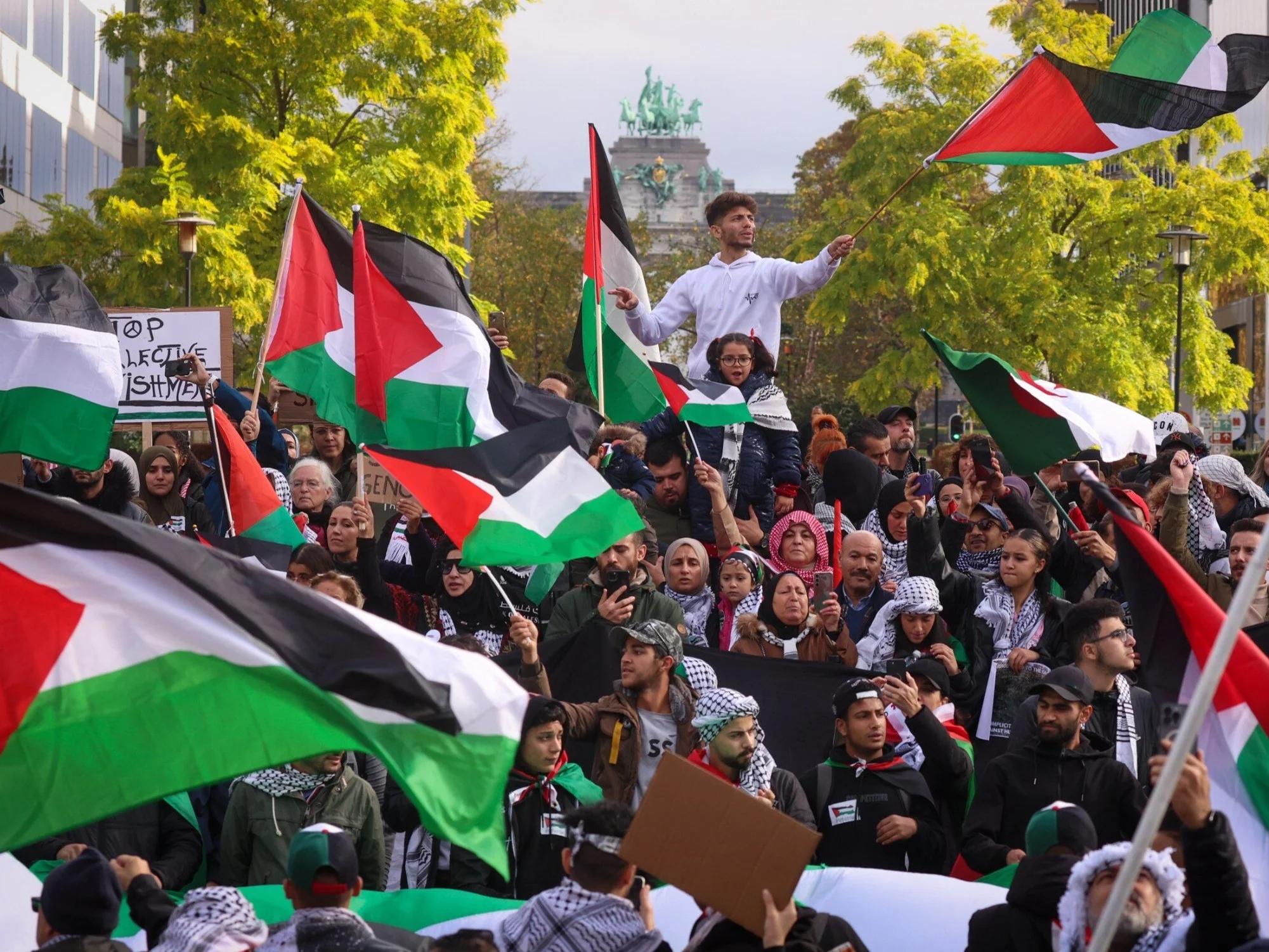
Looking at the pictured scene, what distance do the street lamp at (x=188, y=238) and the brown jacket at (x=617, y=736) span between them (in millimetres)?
15042

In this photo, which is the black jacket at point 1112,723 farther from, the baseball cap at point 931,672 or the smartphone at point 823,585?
the smartphone at point 823,585

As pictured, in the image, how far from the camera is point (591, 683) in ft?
29.1

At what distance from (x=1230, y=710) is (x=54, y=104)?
35.7 m

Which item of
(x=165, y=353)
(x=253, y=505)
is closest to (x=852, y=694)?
(x=253, y=505)

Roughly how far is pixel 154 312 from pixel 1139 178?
2104 centimetres

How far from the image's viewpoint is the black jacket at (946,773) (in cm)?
757

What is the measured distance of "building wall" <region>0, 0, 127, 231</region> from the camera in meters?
34.5

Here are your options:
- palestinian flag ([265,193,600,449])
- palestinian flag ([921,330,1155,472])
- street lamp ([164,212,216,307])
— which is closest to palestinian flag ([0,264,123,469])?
palestinian flag ([265,193,600,449])

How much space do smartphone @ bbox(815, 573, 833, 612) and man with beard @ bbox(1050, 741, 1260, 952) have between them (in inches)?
182

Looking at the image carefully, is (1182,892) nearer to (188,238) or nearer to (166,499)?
(166,499)

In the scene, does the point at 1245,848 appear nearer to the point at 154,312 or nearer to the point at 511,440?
the point at 511,440

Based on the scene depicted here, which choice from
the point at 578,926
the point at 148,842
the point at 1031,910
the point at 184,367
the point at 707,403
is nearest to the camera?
the point at 578,926

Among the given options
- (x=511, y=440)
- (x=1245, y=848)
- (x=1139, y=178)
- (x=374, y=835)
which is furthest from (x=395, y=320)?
(x=1139, y=178)

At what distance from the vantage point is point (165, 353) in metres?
14.0
